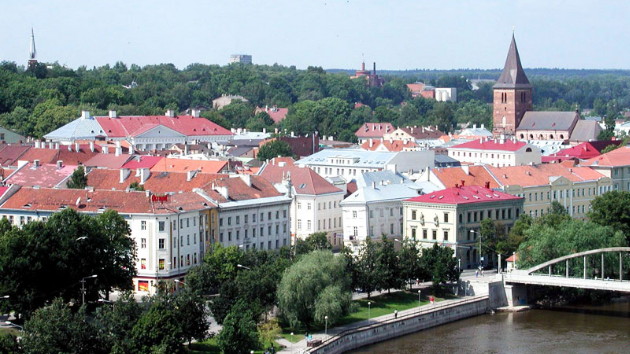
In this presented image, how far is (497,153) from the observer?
127 meters

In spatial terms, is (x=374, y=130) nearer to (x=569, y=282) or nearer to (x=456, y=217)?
(x=456, y=217)

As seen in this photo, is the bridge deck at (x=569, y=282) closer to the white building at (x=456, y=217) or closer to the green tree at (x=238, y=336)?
the white building at (x=456, y=217)

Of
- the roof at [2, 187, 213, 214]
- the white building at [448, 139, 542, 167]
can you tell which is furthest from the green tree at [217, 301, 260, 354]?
the white building at [448, 139, 542, 167]

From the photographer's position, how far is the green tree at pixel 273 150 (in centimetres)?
12612

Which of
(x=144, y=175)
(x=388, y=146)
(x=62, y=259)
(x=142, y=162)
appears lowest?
(x=62, y=259)

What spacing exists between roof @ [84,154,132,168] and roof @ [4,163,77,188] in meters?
11.3

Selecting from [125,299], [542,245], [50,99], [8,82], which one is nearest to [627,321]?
[542,245]

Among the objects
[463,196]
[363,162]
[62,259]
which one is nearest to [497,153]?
[363,162]

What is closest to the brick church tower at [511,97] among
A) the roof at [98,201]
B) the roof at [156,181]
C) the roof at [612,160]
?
the roof at [612,160]

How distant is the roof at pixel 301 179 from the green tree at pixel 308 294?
2433 cm

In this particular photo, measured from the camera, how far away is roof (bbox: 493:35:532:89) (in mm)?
174250

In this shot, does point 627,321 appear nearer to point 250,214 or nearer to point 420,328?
point 420,328

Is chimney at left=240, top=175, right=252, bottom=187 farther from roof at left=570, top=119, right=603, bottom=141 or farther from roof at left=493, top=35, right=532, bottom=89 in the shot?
roof at left=493, top=35, right=532, bottom=89

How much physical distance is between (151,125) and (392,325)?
259ft
